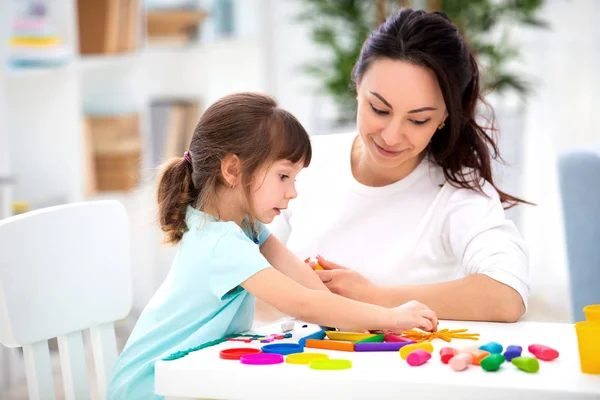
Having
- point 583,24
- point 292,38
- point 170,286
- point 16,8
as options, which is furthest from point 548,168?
point 170,286

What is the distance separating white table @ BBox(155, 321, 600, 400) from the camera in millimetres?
955

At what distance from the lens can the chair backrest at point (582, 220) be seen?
2383mm

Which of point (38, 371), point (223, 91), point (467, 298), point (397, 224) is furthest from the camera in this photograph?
point (223, 91)

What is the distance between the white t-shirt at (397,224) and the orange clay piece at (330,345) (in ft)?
1.54

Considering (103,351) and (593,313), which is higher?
(593,313)

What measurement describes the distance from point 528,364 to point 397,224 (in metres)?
0.72

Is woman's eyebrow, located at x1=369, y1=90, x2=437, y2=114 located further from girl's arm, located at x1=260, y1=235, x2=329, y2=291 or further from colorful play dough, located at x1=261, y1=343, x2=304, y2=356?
colorful play dough, located at x1=261, y1=343, x2=304, y2=356

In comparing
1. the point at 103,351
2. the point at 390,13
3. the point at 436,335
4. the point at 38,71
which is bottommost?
the point at 103,351

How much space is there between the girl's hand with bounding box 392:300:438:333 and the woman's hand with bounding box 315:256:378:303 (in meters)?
0.22

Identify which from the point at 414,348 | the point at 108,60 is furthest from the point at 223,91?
the point at 414,348

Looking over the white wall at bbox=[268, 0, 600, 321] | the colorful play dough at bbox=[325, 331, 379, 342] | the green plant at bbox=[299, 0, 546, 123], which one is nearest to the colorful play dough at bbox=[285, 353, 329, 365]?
the colorful play dough at bbox=[325, 331, 379, 342]

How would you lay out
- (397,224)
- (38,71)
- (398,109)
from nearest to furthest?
(398,109) → (397,224) → (38,71)

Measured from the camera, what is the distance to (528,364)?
102cm

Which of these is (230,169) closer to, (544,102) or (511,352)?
(511,352)
